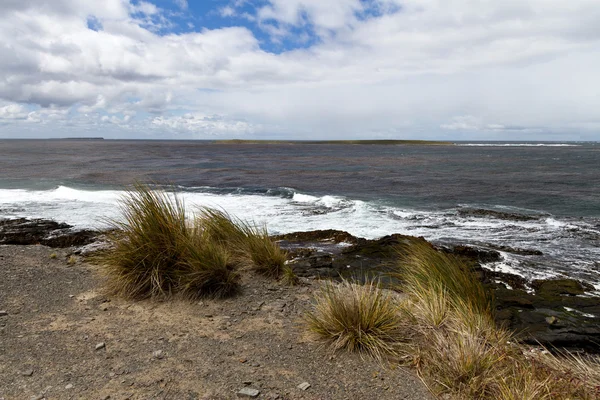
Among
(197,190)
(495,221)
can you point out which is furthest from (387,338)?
(197,190)

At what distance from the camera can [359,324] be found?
185 inches

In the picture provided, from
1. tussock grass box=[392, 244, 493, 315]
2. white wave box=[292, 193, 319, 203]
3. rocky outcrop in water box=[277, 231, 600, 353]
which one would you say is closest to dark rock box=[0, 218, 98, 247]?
rocky outcrop in water box=[277, 231, 600, 353]

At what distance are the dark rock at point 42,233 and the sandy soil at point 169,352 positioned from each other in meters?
6.50

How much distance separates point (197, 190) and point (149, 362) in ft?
77.7

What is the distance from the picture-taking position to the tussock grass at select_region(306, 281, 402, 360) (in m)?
4.57

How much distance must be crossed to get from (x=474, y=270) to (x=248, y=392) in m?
7.08

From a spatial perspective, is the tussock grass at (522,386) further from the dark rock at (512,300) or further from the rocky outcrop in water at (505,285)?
the dark rock at (512,300)

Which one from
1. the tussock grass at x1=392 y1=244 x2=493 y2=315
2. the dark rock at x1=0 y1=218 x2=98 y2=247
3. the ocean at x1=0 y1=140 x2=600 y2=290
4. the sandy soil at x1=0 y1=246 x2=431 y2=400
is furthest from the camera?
the ocean at x1=0 y1=140 x2=600 y2=290

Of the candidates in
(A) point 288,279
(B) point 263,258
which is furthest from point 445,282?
(B) point 263,258

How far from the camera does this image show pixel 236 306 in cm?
589

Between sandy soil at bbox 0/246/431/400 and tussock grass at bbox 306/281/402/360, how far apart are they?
190mm

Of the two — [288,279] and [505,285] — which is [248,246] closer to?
[288,279]

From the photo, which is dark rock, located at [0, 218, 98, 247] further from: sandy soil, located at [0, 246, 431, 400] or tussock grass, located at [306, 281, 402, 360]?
tussock grass, located at [306, 281, 402, 360]

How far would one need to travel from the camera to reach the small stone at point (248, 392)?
3.73 metres
